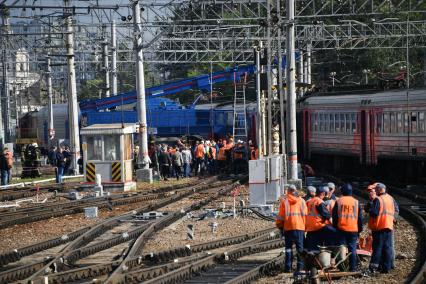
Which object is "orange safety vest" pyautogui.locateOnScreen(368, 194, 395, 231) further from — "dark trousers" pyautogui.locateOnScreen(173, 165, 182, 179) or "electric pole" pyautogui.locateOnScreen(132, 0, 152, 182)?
"dark trousers" pyautogui.locateOnScreen(173, 165, 182, 179)

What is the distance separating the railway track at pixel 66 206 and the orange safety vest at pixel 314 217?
39.2 ft

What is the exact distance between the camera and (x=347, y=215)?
1566 centimetres

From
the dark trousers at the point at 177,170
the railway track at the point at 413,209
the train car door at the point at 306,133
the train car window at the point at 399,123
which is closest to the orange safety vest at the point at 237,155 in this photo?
the dark trousers at the point at 177,170

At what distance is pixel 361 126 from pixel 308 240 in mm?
23435

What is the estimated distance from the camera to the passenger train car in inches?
1353

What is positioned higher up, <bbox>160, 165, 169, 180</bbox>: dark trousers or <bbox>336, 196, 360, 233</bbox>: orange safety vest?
<bbox>336, 196, 360, 233</bbox>: orange safety vest

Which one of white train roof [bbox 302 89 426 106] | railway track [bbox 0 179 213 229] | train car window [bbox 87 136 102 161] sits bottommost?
railway track [bbox 0 179 213 229]

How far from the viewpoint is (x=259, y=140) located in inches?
1323

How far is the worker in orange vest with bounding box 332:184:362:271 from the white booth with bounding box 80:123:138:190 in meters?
20.7

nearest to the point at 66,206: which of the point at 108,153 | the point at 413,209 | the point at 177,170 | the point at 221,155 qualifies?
the point at 108,153

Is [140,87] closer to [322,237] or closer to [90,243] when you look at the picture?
[90,243]

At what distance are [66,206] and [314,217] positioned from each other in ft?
51.7

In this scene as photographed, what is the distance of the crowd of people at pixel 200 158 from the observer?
139 ft

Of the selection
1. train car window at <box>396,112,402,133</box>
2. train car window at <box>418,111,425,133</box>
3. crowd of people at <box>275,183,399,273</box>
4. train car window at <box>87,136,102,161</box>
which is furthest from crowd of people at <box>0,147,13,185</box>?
crowd of people at <box>275,183,399,273</box>
